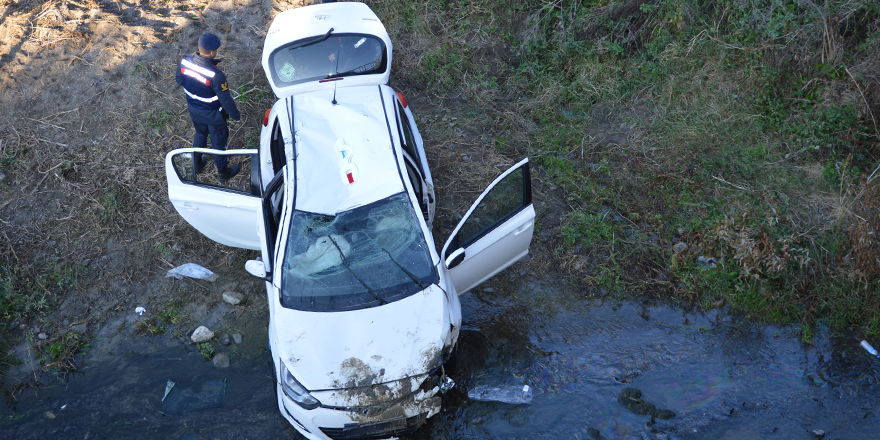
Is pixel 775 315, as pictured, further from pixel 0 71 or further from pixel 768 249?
pixel 0 71

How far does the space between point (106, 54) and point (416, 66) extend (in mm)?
4204

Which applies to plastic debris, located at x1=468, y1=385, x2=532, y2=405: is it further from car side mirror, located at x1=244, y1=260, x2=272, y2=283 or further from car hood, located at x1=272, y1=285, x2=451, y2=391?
car side mirror, located at x1=244, y1=260, x2=272, y2=283

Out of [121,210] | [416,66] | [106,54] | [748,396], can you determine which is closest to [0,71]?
[106,54]

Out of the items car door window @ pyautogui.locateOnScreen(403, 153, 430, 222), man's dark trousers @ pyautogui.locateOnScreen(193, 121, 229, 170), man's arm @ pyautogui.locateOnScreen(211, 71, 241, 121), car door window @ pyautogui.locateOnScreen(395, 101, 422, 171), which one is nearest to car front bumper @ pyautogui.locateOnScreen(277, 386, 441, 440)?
car door window @ pyautogui.locateOnScreen(403, 153, 430, 222)

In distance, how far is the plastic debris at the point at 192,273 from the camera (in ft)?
16.8

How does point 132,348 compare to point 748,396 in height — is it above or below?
above

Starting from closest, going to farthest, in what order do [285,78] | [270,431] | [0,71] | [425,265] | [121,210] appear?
[425,265]
[270,431]
[285,78]
[121,210]
[0,71]

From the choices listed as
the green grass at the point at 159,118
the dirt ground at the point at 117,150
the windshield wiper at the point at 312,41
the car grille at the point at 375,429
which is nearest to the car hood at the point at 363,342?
the car grille at the point at 375,429

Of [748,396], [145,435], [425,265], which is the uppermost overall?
[425,265]

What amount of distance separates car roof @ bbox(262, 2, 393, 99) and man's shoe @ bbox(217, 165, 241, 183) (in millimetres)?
1104

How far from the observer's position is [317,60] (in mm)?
5145

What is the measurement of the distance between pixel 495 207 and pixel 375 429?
2131mm

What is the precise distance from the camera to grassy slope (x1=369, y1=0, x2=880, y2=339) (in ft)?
16.2

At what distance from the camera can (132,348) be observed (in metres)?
4.68
